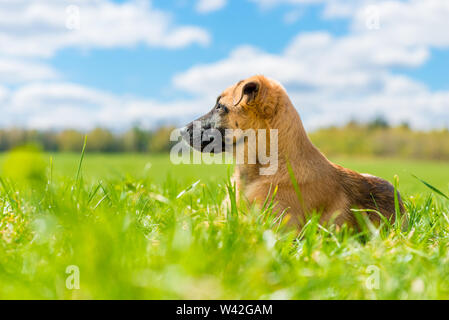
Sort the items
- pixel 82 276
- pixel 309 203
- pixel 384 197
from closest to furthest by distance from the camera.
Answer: pixel 82 276 < pixel 309 203 < pixel 384 197

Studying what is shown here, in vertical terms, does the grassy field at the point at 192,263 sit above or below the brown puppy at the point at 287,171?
below

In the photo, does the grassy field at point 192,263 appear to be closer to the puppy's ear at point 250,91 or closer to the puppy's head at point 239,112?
the puppy's head at point 239,112

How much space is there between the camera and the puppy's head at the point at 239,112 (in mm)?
3539

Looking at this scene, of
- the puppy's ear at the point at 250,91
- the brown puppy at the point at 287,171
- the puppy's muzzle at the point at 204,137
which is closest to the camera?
the brown puppy at the point at 287,171

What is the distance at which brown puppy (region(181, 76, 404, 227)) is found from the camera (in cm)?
334

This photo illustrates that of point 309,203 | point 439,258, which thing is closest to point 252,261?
point 439,258

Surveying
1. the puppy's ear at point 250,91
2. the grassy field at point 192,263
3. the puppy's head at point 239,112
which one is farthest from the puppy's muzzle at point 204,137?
the grassy field at point 192,263

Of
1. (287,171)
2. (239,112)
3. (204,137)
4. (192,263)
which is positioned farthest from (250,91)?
(192,263)

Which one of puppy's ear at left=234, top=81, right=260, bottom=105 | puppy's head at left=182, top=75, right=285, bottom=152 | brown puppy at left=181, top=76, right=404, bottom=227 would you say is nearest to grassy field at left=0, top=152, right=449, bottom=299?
brown puppy at left=181, top=76, right=404, bottom=227
